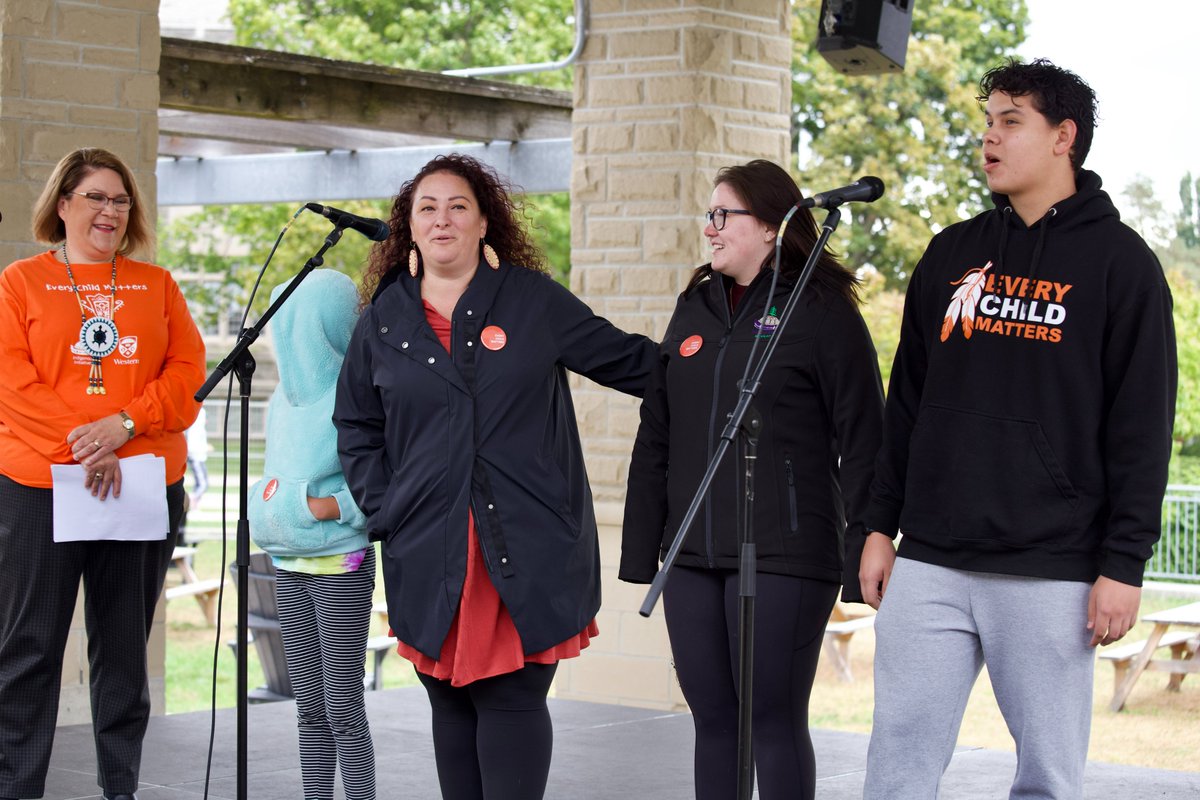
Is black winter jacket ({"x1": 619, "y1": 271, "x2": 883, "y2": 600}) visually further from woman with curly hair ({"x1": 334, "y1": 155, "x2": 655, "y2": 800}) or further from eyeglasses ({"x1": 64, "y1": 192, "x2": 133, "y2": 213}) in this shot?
eyeglasses ({"x1": 64, "y1": 192, "x2": 133, "y2": 213})

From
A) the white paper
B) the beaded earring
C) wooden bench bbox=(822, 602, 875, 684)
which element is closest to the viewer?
the beaded earring

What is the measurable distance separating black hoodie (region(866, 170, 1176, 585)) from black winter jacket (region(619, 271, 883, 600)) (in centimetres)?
34

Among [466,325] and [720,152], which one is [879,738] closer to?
[466,325]

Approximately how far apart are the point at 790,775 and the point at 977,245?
45.6 inches

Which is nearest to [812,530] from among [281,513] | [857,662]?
[281,513]

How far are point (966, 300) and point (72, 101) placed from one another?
3653mm

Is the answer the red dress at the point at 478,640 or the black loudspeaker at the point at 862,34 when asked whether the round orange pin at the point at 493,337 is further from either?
the black loudspeaker at the point at 862,34

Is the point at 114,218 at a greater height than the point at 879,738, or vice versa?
the point at 114,218

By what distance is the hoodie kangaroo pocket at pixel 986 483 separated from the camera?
2.85 meters

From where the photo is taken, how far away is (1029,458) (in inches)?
112

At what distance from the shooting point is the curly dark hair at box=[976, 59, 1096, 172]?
2.90 m

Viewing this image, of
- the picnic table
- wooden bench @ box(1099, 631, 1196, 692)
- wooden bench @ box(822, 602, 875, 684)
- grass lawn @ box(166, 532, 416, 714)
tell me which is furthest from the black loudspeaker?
grass lawn @ box(166, 532, 416, 714)

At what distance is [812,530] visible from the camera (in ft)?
11.0

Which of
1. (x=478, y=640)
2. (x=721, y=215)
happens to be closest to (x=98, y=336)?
(x=478, y=640)
